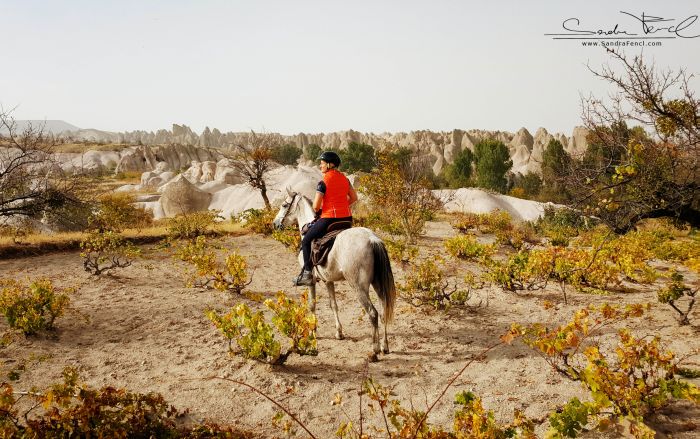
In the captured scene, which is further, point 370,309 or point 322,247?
point 322,247

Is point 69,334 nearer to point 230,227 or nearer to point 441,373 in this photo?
point 441,373

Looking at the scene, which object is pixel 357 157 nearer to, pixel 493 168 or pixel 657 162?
pixel 493 168

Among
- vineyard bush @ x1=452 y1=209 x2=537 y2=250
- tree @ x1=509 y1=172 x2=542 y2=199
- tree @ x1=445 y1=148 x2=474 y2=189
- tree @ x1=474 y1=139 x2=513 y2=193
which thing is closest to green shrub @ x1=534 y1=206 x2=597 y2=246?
vineyard bush @ x1=452 y1=209 x2=537 y2=250

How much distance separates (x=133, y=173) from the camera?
7900cm

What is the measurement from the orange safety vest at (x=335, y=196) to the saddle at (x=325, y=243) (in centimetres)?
22

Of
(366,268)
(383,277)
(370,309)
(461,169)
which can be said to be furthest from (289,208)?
(461,169)

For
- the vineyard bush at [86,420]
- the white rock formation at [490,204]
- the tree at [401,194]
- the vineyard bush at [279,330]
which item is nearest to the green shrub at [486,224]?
the tree at [401,194]

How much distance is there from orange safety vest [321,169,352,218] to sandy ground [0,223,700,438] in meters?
2.59

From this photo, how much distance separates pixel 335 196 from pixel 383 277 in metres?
1.86

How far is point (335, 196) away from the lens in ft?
23.8

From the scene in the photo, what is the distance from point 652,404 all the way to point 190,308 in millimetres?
9145

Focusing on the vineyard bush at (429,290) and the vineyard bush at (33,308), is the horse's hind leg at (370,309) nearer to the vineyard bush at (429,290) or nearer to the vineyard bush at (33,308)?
the vineyard bush at (429,290)

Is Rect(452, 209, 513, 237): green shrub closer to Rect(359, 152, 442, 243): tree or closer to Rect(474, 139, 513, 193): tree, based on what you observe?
Rect(359, 152, 442, 243): tree

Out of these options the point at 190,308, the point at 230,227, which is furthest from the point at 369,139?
the point at 190,308
